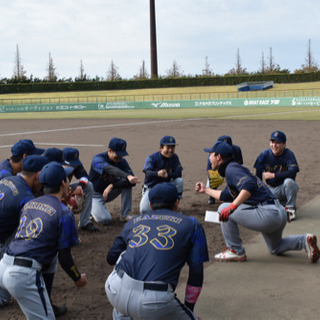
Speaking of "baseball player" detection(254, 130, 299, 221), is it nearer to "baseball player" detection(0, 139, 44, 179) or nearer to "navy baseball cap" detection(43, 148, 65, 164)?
"navy baseball cap" detection(43, 148, 65, 164)

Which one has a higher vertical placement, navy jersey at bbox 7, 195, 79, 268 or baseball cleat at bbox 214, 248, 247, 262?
navy jersey at bbox 7, 195, 79, 268

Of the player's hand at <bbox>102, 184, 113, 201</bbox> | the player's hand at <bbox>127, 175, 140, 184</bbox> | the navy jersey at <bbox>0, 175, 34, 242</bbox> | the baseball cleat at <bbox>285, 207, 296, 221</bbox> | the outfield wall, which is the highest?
the outfield wall

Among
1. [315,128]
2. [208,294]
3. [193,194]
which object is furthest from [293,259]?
[315,128]

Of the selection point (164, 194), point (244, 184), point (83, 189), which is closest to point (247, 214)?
point (244, 184)

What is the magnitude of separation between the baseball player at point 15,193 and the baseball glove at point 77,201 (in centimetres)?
184

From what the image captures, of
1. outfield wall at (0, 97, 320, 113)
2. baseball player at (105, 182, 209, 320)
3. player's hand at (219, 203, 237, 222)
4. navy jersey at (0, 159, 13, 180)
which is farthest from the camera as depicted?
outfield wall at (0, 97, 320, 113)

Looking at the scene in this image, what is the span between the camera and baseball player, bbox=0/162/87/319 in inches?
152

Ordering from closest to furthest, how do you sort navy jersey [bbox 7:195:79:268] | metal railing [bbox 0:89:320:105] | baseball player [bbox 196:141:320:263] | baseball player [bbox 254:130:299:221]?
navy jersey [bbox 7:195:79:268] < baseball player [bbox 196:141:320:263] < baseball player [bbox 254:130:299:221] < metal railing [bbox 0:89:320:105]

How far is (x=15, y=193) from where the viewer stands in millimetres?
4602

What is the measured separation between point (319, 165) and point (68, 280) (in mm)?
9499

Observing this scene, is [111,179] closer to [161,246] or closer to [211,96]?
[161,246]

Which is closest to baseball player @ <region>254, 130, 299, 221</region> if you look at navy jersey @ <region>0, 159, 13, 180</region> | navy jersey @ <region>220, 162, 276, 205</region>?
navy jersey @ <region>220, 162, 276, 205</region>

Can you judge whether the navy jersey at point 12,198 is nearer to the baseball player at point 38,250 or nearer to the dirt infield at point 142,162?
the baseball player at point 38,250

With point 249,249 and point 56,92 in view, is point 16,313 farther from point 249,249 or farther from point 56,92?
point 56,92
